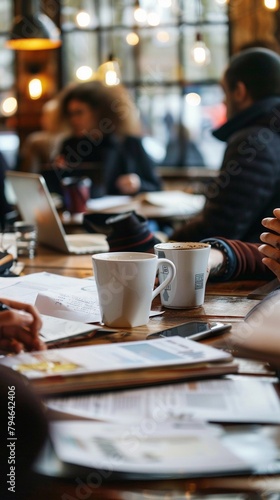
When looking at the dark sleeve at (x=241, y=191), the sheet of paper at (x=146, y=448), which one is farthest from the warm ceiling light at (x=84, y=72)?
the sheet of paper at (x=146, y=448)

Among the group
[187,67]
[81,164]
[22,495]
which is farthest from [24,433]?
[187,67]

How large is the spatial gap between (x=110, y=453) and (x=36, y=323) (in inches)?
14.5

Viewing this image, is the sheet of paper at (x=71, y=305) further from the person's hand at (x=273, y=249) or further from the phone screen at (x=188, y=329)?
the person's hand at (x=273, y=249)

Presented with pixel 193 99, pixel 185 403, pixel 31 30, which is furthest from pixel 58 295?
pixel 193 99

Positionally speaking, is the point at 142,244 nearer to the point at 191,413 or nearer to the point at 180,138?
the point at 191,413

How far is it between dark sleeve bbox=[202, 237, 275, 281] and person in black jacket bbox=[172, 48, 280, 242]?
710 millimetres

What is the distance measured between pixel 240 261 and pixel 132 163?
12.2ft

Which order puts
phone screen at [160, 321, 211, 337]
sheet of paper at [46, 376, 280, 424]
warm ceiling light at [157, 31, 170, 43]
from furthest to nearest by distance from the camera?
warm ceiling light at [157, 31, 170, 43] < phone screen at [160, 321, 211, 337] < sheet of paper at [46, 376, 280, 424]

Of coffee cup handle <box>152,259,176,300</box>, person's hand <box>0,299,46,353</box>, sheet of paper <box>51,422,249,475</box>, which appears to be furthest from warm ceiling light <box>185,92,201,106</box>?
sheet of paper <box>51,422,249,475</box>

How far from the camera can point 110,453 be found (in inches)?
29.1

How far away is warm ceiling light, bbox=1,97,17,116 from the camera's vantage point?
318 inches

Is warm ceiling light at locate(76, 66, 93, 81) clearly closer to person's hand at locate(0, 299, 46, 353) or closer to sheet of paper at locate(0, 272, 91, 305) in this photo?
sheet of paper at locate(0, 272, 91, 305)

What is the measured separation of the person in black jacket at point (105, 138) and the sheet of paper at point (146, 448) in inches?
171

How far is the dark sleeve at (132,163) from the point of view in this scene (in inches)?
212
